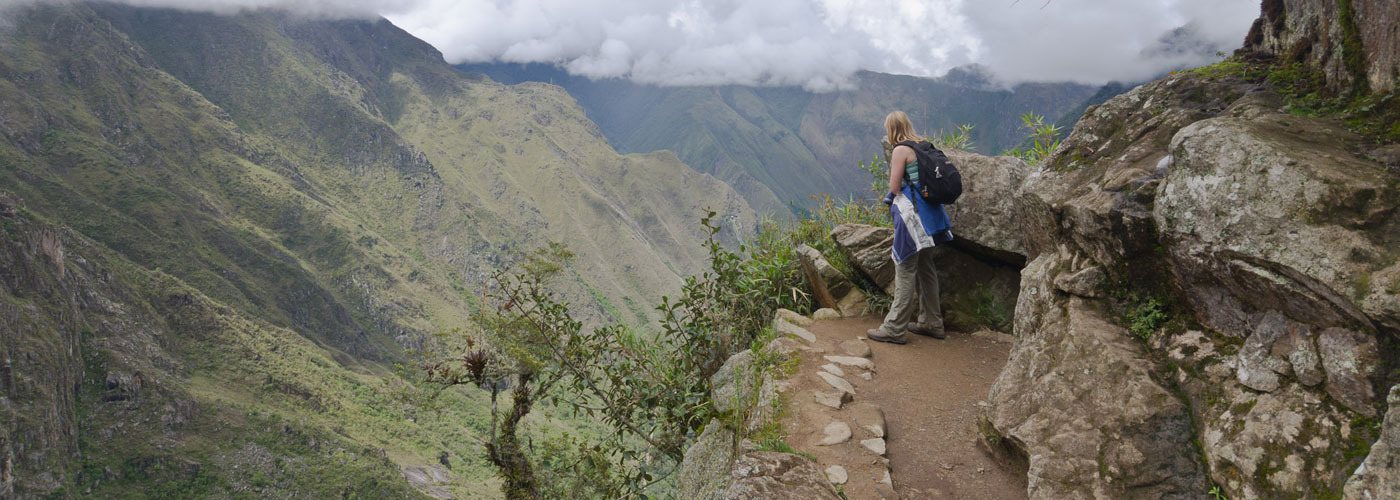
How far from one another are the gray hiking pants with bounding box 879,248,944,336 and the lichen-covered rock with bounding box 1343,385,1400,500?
4.36m

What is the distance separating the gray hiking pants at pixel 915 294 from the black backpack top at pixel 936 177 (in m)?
0.69

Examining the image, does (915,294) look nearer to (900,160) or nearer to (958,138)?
(900,160)

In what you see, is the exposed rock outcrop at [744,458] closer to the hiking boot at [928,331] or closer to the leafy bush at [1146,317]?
the hiking boot at [928,331]

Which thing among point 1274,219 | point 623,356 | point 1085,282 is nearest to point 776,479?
point 1085,282

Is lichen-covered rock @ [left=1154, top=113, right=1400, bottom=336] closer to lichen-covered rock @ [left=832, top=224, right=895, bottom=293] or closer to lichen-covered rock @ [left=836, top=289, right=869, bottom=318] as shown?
lichen-covered rock @ [left=832, top=224, right=895, bottom=293]

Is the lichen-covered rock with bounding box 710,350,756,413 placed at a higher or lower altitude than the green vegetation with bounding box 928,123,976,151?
lower

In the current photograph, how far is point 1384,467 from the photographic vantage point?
2426 millimetres

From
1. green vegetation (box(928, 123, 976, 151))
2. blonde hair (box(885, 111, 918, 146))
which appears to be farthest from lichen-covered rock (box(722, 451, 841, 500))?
green vegetation (box(928, 123, 976, 151))

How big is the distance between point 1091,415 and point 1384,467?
1.45 m

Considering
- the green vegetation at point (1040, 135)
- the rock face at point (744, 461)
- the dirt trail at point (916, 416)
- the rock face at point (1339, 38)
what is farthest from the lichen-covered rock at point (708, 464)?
the green vegetation at point (1040, 135)

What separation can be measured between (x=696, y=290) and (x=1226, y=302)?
5.23 metres

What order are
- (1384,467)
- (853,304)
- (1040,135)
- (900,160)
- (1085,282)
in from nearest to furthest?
(1384,467)
(1085,282)
(900,160)
(1040,135)
(853,304)

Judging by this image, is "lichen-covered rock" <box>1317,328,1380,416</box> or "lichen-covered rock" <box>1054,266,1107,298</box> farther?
"lichen-covered rock" <box>1054,266,1107,298</box>

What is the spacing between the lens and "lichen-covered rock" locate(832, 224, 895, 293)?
7973 mm
